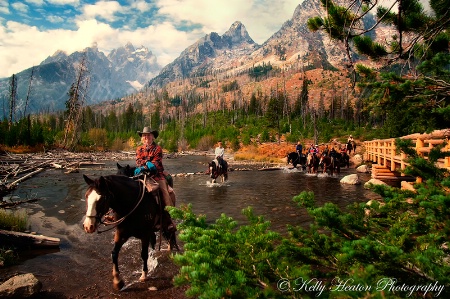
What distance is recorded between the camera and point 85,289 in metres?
5.77

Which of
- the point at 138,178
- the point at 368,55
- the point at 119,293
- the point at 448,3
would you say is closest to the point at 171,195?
the point at 138,178

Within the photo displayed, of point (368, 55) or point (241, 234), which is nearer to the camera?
point (241, 234)

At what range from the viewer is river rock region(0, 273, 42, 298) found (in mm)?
5027

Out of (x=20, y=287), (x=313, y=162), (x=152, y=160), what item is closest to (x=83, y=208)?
(x=152, y=160)

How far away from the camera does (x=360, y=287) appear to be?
6.10 ft

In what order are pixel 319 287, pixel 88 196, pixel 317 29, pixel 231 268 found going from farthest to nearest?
pixel 88 196 → pixel 317 29 → pixel 231 268 → pixel 319 287

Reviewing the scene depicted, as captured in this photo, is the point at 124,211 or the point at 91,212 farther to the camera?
the point at 124,211

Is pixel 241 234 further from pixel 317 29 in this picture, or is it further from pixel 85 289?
pixel 85 289

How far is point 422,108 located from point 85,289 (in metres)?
6.64

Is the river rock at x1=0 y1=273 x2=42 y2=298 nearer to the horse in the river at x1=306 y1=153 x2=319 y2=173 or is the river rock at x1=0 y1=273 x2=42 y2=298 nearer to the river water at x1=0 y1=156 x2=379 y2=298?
the river water at x1=0 y1=156 x2=379 y2=298

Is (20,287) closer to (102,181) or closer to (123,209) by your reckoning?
(123,209)

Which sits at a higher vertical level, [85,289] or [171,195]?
[171,195]

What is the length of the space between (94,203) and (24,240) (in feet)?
14.1

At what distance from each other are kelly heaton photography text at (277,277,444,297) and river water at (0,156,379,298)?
5.36 metres
